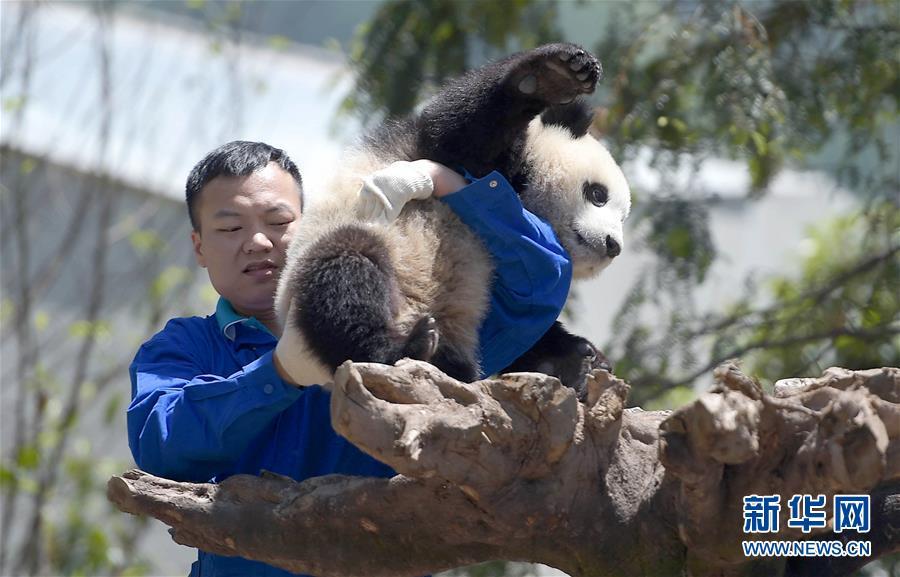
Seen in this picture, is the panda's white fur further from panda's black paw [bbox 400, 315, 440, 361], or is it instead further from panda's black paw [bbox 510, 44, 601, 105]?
panda's black paw [bbox 510, 44, 601, 105]

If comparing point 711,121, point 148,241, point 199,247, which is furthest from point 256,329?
point 148,241

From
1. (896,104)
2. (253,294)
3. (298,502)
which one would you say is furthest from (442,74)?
(298,502)

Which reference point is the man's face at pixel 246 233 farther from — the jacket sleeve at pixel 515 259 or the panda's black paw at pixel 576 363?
the panda's black paw at pixel 576 363

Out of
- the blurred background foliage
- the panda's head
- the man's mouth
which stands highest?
the blurred background foliage

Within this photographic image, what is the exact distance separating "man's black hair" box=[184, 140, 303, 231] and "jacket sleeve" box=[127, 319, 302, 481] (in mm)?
469

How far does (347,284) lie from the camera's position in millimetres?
2066

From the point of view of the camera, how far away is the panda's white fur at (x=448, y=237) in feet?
7.09

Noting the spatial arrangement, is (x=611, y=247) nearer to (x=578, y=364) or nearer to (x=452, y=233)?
(x=578, y=364)

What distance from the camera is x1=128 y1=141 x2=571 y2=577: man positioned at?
1.97 meters

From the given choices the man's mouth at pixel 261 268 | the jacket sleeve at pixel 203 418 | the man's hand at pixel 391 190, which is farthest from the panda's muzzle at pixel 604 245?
the jacket sleeve at pixel 203 418

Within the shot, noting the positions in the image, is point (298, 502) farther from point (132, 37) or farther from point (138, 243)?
point (132, 37)

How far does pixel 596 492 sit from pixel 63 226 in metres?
5.03

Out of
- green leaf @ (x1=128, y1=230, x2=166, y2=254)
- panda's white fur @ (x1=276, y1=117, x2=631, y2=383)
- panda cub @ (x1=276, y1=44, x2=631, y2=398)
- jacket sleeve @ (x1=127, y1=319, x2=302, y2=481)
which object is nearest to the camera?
jacket sleeve @ (x1=127, y1=319, x2=302, y2=481)

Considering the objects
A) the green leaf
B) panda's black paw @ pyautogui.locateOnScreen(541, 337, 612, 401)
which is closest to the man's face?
panda's black paw @ pyautogui.locateOnScreen(541, 337, 612, 401)
